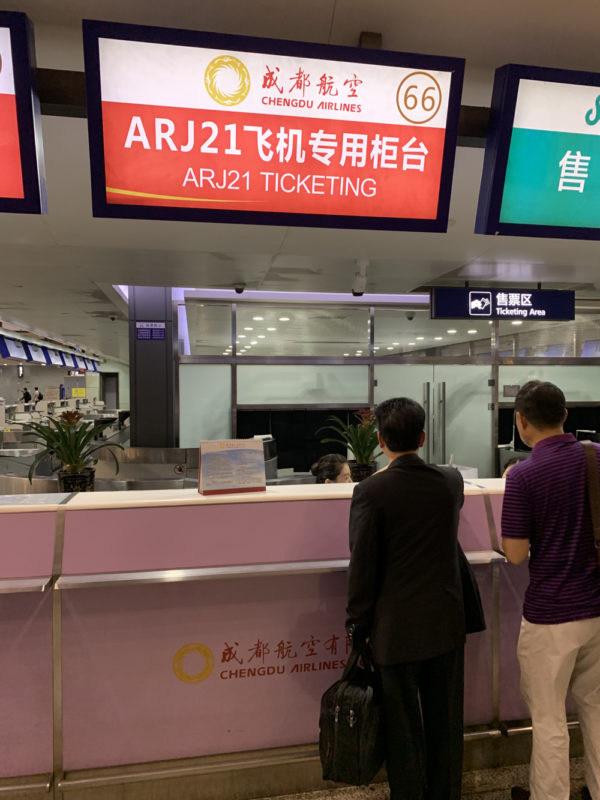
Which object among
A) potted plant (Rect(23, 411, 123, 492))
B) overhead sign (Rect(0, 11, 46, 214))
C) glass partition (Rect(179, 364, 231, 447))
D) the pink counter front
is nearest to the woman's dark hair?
the pink counter front

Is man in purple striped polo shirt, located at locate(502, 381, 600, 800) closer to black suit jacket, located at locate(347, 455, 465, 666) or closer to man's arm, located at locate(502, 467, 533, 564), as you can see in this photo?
man's arm, located at locate(502, 467, 533, 564)

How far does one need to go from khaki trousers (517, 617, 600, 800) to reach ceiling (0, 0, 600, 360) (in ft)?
6.72

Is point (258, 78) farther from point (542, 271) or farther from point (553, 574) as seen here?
point (542, 271)

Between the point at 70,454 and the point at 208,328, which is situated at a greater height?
the point at 208,328

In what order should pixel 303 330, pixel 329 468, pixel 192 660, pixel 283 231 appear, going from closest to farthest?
pixel 192 660 → pixel 329 468 → pixel 283 231 → pixel 303 330

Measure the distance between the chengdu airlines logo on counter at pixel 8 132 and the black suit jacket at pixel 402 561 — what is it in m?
1.44

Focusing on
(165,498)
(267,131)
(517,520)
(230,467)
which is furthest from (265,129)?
(517,520)

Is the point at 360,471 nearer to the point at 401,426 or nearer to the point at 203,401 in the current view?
the point at 401,426

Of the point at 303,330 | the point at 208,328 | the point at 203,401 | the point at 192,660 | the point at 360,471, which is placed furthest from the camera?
the point at 303,330

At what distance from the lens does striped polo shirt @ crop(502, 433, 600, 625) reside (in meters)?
1.61

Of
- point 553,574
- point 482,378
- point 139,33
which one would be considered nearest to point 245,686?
point 553,574

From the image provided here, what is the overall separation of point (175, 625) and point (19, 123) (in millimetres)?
1779

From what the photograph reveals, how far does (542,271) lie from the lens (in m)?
5.38

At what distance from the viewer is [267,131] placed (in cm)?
168
